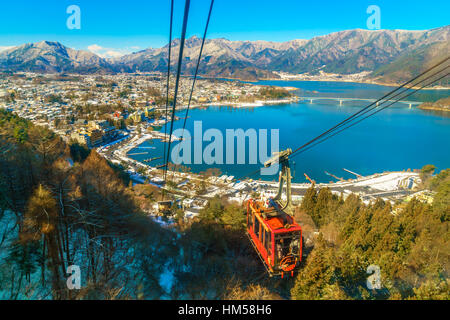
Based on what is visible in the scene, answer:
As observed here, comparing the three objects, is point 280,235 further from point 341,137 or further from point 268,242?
point 341,137

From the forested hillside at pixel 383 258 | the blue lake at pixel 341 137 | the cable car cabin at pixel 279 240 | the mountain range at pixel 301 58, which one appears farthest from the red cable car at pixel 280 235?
the mountain range at pixel 301 58

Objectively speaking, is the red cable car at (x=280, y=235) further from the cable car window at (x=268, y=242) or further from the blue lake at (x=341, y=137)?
the blue lake at (x=341, y=137)

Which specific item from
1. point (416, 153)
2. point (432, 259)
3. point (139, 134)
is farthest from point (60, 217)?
point (416, 153)

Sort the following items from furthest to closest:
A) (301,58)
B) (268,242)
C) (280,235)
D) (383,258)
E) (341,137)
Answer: (301,58) < (341,137) < (383,258) < (268,242) < (280,235)

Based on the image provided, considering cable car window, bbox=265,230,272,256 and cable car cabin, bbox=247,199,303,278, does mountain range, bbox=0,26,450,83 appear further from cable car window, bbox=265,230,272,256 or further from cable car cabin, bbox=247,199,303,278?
cable car window, bbox=265,230,272,256

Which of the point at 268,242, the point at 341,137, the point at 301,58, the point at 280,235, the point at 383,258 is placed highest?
the point at 301,58

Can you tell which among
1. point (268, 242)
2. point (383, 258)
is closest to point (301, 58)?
point (383, 258)
